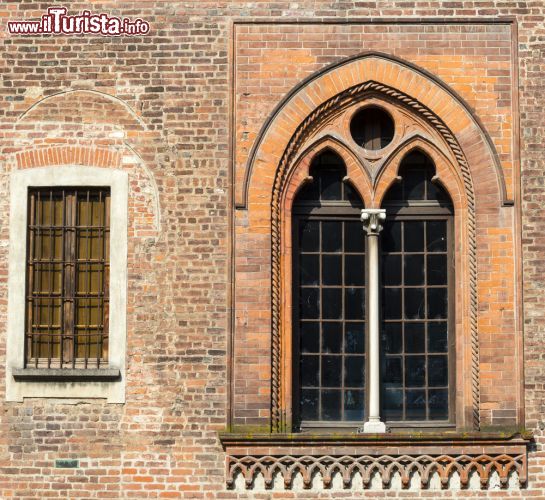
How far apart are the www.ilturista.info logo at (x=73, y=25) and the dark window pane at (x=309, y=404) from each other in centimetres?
460

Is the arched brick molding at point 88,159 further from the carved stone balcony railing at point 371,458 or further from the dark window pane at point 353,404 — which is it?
the dark window pane at point 353,404

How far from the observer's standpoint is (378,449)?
13.0 m

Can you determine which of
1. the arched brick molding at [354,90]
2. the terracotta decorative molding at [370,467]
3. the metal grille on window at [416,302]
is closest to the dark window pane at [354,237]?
the metal grille on window at [416,302]

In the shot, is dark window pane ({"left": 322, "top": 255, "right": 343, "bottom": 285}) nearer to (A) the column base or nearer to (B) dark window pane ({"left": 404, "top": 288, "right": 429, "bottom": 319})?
(B) dark window pane ({"left": 404, "top": 288, "right": 429, "bottom": 319})

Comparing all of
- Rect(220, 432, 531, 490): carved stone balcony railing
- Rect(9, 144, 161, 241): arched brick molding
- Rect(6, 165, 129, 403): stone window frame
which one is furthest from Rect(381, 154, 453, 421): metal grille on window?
Rect(6, 165, 129, 403): stone window frame

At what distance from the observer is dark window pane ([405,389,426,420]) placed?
→ 1357 cm

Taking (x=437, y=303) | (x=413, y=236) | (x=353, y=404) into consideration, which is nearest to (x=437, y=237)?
(x=413, y=236)

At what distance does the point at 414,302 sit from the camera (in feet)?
44.9

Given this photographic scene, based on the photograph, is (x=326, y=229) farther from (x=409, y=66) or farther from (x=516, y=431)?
(x=516, y=431)

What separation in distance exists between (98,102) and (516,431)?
233 inches

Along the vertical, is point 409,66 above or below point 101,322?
above

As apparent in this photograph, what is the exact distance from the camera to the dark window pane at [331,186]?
13.8m

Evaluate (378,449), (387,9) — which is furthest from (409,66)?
(378,449)

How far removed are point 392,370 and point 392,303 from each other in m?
0.76
